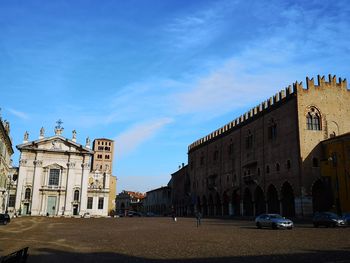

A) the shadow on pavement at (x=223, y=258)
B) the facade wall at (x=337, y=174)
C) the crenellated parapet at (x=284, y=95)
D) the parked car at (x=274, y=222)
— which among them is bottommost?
the shadow on pavement at (x=223, y=258)

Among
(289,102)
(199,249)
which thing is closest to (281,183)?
(289,102)

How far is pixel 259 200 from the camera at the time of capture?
49688 millimetres

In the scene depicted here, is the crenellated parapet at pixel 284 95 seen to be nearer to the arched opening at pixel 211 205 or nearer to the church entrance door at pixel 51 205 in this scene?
the arched opening at pixel 211 205

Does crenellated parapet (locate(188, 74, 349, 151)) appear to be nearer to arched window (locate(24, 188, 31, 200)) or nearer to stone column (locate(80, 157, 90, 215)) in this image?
stone column (locate(80, 157, 90, 215))

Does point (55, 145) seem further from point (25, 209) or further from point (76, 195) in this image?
point (25, 209)

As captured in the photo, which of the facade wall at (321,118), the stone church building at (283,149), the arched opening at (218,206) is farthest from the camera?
the arched opening at (218,206)

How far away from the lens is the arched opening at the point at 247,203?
171ft

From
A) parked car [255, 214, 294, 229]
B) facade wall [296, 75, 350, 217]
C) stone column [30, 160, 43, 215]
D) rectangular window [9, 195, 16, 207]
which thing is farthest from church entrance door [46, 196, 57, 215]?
parked car [255, 214, 294, 229]

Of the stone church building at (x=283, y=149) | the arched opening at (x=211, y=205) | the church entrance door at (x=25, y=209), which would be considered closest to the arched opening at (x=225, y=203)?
the stone church building at (x=283, y=149)

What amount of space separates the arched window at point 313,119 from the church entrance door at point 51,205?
4341 cm

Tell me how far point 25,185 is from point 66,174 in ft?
22.4

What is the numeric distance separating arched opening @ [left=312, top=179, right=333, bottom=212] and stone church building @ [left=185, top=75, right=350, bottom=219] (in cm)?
10

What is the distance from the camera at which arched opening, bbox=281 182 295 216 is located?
41812 mm

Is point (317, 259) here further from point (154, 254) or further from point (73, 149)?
point (73, 149)
